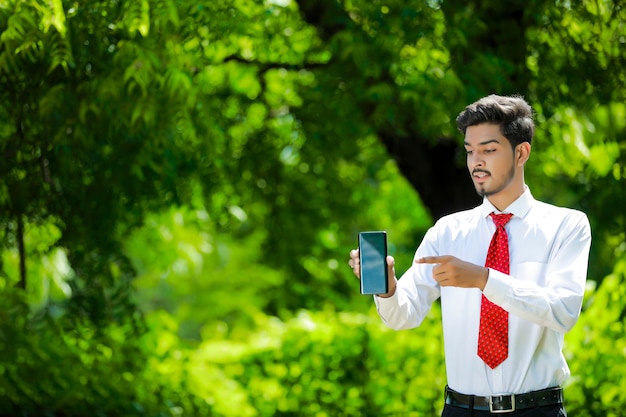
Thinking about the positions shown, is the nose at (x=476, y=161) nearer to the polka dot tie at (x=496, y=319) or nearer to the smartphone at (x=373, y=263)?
the polka dot tie at (x=496, y=319)

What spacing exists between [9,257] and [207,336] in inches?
162

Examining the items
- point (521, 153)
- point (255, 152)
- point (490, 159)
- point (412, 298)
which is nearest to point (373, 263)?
point (412, 298)

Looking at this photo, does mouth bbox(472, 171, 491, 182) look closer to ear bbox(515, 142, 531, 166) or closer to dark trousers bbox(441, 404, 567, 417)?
ear bbox(515, 142, 531, 166)

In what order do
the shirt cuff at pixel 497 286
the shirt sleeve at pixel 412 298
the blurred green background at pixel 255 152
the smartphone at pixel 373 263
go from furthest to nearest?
the blurred green background at pixel 255 152, the shirt sleeve at pixel 412 298, the smartphone at pixel 373 263, the shirt cuff at pixel 497 286

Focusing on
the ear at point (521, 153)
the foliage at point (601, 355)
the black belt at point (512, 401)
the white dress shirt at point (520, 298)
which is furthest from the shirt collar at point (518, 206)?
the foliage at point (601, 355)

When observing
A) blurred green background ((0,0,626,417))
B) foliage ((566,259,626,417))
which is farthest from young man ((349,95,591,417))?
foliage ((566,259,626,417))

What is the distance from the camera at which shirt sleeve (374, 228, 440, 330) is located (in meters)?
3.49

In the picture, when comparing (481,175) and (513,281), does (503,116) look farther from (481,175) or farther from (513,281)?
(513,281)

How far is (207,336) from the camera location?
12.7 metres

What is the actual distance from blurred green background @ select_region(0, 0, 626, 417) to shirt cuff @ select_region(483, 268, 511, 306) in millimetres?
2624

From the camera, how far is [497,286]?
3.21 meters

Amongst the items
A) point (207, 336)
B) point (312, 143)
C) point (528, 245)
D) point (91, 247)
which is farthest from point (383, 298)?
point (207, 336)

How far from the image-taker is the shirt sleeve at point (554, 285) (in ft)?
10.6

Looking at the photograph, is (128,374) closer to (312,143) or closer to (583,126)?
(312,143)
